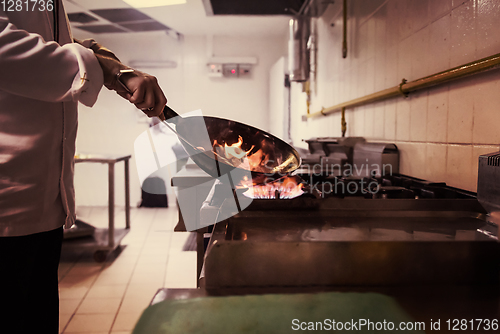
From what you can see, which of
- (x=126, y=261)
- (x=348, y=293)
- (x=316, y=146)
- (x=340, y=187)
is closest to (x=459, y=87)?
(x=340, y=187)

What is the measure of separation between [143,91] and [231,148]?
0.32m

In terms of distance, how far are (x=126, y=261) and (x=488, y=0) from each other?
274cm

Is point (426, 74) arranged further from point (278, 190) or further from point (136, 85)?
point (136, 85)

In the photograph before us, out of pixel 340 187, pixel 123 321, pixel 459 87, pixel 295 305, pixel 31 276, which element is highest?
pixel 459 87

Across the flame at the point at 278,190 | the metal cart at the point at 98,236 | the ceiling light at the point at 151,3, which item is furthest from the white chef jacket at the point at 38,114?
the ceiling light at the point at 151,3

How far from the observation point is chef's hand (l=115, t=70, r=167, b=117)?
2.31ft

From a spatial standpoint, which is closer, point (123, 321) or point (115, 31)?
point (123, 321)

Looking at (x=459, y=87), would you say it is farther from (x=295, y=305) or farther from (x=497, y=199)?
(x=295, y=305)

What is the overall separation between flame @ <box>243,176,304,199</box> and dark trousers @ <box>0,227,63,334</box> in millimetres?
545

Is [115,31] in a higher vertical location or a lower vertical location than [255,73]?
higher

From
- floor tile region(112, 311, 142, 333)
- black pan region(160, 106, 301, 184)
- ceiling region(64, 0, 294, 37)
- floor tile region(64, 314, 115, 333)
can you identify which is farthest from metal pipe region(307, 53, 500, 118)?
ceiling region(64, 0, 294, 37)

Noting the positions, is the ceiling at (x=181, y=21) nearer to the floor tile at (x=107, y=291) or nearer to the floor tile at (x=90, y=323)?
the floor tile at (x=107, y=291)

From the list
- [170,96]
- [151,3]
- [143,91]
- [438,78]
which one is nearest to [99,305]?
[143,91]

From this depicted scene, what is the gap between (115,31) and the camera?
4805 mm
